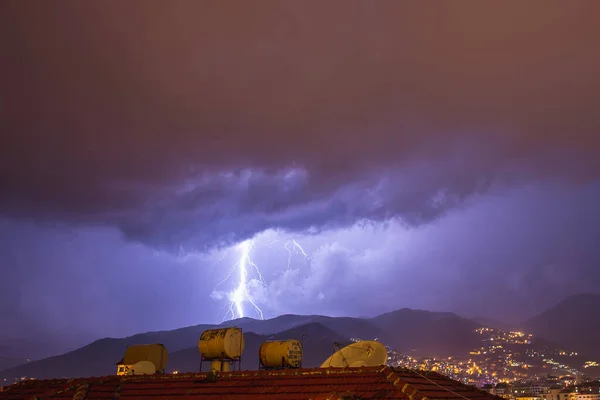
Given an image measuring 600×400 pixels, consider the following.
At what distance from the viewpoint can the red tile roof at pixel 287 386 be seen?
21.7 metres

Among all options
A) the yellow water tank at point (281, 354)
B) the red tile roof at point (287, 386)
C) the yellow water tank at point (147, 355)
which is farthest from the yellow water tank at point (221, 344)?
the yellow water tank at point (147, 355)

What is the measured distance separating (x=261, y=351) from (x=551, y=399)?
144013 mm

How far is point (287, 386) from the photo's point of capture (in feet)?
78.8

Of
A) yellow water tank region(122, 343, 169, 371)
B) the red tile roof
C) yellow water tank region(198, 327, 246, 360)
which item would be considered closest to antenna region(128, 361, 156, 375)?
yellow water tank region(122, 343, 169, 371)

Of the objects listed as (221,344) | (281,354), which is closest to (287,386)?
(281,354)

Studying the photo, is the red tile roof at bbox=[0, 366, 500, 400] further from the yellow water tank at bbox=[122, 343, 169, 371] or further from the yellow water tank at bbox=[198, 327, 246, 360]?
the yellow water tank at bbox=[122, 343, 169, 371]

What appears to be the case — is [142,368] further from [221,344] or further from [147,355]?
[221,344]

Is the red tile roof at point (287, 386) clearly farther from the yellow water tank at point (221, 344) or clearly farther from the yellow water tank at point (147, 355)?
the yellow water tank at point (147, 355)

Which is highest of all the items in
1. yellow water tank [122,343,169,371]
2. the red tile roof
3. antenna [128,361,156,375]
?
yellow water tank [122,343,169,371]

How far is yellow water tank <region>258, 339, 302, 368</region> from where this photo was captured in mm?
29233

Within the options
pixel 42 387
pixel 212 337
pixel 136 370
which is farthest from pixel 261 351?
pixel 42 387

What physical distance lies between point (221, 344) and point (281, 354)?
5220 millimetres

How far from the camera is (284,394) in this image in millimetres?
23172

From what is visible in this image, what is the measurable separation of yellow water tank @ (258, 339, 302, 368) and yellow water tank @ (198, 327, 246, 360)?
324cm
